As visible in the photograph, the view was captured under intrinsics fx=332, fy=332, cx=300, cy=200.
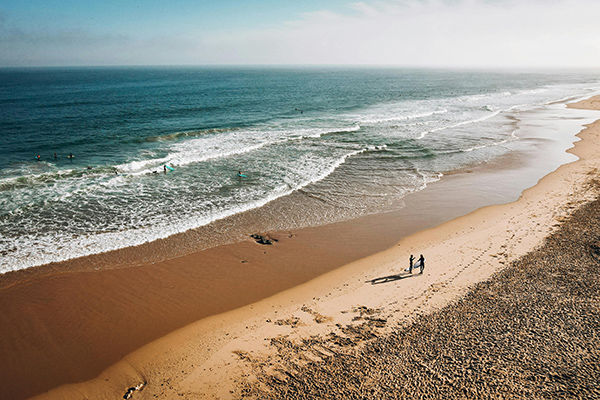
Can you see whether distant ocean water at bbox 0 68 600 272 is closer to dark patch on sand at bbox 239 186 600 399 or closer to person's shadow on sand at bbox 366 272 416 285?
person's shadow on sand at bbox 366 272 416 285

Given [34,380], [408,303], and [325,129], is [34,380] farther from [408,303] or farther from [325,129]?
[325,129]

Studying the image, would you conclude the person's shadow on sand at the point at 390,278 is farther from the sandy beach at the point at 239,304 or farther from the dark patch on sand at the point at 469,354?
the dark patch on sand at the point at 469,354

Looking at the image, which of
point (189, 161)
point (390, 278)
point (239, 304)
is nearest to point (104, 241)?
point (239, 304)

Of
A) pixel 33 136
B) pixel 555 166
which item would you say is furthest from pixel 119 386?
pixel 33 136

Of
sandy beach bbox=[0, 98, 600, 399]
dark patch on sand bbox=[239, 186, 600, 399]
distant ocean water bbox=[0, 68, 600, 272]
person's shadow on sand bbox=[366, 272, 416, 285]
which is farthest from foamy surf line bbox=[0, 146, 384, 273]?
dark patch on sand bbox=[239, 186, 600, 399]

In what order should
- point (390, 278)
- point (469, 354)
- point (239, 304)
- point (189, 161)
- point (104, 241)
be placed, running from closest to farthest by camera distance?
1. point (469, 354)
2. point (239, 304)
3. point (390, 278)
4. point (104, 241)
5. point (189, 161)

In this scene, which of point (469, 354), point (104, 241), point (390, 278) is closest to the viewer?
point (469, 354)

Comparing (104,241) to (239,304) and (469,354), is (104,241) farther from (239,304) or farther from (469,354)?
(469,354)

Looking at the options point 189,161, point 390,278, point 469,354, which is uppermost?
point 189,161
